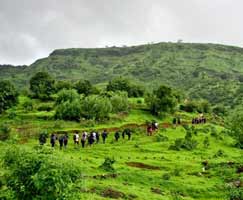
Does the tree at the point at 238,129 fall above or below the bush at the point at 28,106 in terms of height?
below

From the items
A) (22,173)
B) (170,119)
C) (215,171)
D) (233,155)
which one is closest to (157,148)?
(233,155)

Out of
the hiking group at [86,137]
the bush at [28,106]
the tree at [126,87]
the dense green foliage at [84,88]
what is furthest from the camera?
the tree at [126,87]

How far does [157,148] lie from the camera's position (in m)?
67.9

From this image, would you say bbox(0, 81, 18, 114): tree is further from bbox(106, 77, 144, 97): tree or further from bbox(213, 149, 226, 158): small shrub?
bbox(213, 149, 226, 158): small shrub

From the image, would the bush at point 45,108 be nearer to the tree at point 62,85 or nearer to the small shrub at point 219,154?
the tree at point 62,85

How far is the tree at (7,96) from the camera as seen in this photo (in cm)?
10156

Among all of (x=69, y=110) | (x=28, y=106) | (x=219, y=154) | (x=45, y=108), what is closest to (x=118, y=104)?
(x=69, y=110)

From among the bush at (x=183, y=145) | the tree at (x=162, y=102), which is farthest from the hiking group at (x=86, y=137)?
the tree at (x=162, y=102)

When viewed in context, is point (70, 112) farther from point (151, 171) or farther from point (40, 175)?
point (40, 175)

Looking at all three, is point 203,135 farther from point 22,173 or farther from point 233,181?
point 22,173

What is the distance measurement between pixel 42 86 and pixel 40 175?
9865cm

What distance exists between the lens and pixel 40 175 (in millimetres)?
24703

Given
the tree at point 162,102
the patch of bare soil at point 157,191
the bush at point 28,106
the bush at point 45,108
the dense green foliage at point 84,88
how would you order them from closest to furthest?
the patch of bare soil at point 157,191
the tree at point 162,102
the bush at point 28,106
the bush at point 45,108
the dense green foliage at point 84,88

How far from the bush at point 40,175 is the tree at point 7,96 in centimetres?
7556
